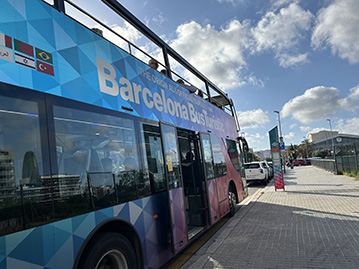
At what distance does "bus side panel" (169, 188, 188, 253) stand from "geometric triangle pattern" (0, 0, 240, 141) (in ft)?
4.88

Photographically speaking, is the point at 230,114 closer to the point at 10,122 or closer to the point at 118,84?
the point at 118,84

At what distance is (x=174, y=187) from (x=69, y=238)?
2.56 m

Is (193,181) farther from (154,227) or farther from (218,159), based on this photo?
(154,227)

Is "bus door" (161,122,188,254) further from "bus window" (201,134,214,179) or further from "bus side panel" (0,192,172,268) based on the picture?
"bus window" (201,134,214,179)

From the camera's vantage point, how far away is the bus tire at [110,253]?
2.88 metres

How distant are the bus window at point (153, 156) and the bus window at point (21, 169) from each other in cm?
190

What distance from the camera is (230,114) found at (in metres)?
11.0

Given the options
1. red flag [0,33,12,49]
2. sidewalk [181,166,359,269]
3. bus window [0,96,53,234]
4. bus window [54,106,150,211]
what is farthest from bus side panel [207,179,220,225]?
red flag [0,33,12,49]

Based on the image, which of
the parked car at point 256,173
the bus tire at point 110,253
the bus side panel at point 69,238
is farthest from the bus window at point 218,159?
the parked car at point 256,173

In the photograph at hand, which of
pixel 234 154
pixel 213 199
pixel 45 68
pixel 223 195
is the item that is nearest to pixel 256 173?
pixel 234 154

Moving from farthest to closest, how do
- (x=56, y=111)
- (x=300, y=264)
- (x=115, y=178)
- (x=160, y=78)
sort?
(x=160, y=78) < (x=300, y=264) < (x=115, y=178) < (x=56, y=111)

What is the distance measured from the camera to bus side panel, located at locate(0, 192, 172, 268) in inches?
85.0

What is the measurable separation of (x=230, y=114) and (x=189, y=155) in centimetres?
492

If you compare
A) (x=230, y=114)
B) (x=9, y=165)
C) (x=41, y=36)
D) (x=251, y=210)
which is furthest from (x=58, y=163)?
(x=230, y=114)
